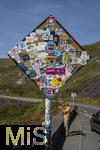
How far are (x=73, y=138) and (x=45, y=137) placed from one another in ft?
38.6

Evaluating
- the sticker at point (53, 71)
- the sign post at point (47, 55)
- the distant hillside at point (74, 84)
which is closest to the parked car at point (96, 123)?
the sign post at point (47, 55)

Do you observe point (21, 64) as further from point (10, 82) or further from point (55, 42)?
point (10, 82)

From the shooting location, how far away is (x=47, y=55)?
380 inches

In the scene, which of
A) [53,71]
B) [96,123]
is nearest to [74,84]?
[96,123]

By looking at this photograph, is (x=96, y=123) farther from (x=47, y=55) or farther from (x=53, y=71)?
(x=47, y=55)

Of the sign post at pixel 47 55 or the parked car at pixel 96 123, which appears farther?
the parked car at pixel 96 123

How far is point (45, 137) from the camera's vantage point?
1038cm

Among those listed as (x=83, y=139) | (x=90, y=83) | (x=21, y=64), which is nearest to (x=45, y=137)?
(x=21, y=64)

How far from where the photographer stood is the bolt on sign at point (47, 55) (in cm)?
964

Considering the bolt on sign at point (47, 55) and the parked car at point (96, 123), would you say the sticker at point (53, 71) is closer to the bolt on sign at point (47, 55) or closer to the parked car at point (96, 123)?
the bolt on sign at point (47, 55)

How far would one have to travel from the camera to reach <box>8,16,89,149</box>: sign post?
31.6ft

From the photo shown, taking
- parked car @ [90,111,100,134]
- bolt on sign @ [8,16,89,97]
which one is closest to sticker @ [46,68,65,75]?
bolt on sign @ [8,16,89,97]

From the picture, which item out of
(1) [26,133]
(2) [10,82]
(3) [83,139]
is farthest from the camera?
(2) [10,82]

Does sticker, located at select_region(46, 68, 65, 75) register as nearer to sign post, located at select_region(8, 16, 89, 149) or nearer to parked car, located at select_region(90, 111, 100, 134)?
sign post, located at select_region(8, 16, 89, 149)
